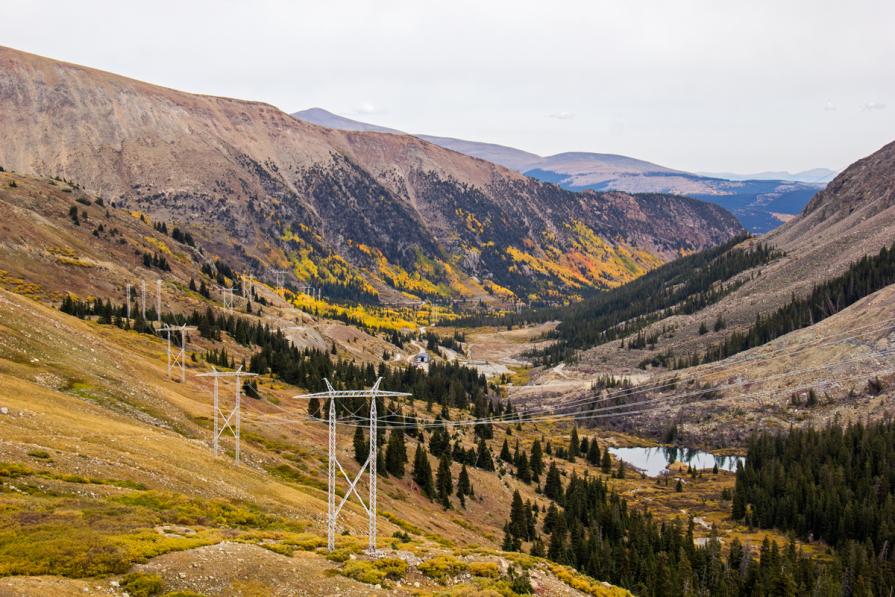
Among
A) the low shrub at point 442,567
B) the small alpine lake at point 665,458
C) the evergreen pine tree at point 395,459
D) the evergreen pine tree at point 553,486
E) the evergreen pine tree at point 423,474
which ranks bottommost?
the small alpine lake at point 665,458

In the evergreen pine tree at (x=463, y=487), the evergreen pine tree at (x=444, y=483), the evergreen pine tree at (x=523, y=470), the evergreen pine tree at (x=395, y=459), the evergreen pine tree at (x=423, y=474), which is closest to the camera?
the evergreen pine tree at (x=444, y=483)

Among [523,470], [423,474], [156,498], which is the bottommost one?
[523,470]

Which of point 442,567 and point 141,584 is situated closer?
point 141,584

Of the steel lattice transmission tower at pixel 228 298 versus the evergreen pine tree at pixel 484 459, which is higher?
the steel lattice transmission tower at pixel 228 298

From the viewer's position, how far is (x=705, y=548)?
9306 centimetres

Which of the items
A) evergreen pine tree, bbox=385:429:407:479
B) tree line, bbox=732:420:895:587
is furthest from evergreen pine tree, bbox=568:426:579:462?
evergreen pine tree, bbox=385:429:407:479

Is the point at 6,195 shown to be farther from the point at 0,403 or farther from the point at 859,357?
the point at 859,357

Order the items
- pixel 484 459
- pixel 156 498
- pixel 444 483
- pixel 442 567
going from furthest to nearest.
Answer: pixel 484 459 → pixel 444 483 → pixel 156 498 → pixel 442 567

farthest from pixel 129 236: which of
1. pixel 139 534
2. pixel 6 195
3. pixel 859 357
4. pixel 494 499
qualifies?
pixel 859 357

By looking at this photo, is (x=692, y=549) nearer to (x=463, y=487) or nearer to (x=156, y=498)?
(x=463, y=487)

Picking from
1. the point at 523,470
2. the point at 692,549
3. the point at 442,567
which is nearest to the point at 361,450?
the point at 523,470

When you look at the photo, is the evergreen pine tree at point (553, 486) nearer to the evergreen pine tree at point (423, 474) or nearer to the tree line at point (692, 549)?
the tree line at point (692, 549)

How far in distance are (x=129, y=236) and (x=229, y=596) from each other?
17289cm

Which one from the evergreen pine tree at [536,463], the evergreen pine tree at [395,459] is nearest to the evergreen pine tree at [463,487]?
the evergreen pine tree at [395,459]
